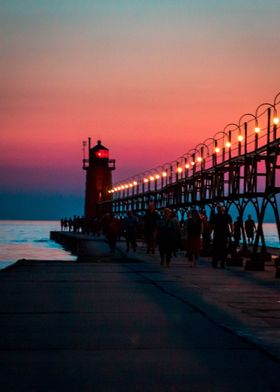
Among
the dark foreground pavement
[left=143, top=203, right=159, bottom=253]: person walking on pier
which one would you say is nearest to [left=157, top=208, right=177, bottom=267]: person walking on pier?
[left=143, top=203, right=159, bottom=253]: person walking on pier

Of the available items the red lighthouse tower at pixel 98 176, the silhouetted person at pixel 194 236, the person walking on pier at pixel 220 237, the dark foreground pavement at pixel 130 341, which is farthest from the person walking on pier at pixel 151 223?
the red lighthouse tower at pixel 98 176

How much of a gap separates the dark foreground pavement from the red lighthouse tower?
293 feet

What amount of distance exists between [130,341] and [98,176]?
97442 millimetres

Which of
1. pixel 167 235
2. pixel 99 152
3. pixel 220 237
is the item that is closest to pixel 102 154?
pixel 99 152

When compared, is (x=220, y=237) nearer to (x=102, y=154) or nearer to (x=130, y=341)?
(x=130, y=341)

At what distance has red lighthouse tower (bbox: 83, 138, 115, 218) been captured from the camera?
105m

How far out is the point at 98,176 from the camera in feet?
347

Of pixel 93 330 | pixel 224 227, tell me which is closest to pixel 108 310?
pixel 93 330

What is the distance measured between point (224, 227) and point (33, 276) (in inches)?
250

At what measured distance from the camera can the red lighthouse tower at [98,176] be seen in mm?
104750

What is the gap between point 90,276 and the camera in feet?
61.8

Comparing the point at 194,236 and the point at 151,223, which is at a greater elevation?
the point at 151,223

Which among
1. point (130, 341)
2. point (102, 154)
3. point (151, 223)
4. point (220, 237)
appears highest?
point (102, 154)

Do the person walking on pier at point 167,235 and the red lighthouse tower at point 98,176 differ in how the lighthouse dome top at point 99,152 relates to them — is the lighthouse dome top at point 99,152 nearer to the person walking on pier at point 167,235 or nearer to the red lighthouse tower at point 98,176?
the red lighthouse tower at point 98,176
